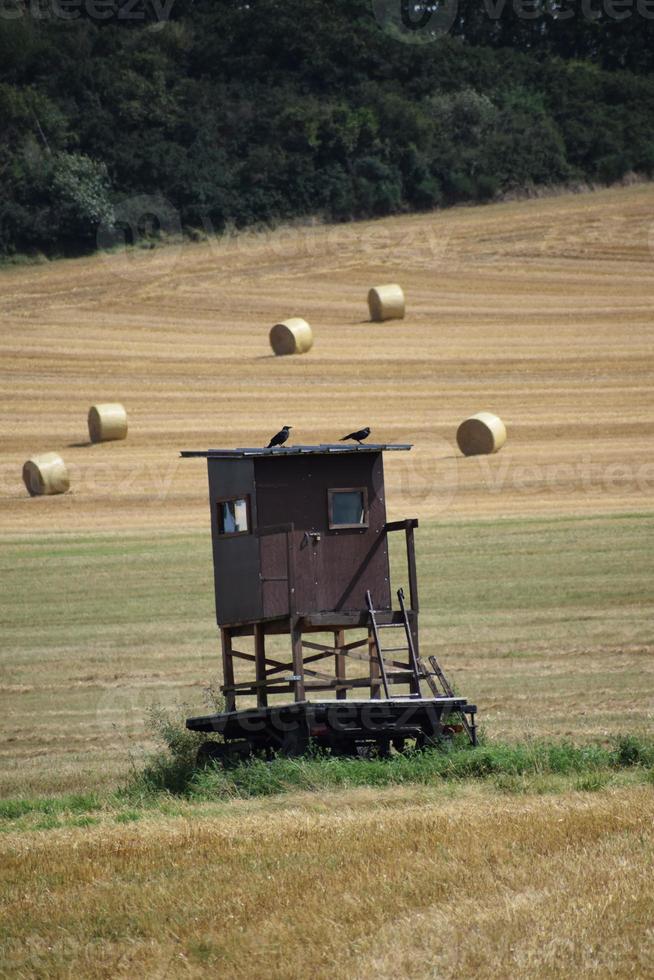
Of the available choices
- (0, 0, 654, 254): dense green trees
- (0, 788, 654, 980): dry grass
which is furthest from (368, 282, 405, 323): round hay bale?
(0, 788, 654, 980): dry grass

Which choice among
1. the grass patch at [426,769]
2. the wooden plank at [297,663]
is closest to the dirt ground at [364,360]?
the wooden plank at [297,663]

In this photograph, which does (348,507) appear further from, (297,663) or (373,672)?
(297,663)

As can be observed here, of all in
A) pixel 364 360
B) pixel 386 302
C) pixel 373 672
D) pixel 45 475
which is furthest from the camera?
pixel 386 302

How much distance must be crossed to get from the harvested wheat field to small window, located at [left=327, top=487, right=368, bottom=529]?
2.61 metres

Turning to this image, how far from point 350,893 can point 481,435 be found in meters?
27.4

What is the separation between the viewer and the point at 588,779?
44.3ft

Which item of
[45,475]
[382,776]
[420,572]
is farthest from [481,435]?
[382,776]

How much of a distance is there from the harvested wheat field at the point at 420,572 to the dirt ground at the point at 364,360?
133mm

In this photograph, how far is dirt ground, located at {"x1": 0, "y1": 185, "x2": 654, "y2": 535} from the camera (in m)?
35.1

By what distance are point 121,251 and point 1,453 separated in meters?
24.7

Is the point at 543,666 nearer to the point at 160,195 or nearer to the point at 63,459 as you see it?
the point at 63,459

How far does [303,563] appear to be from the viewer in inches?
646

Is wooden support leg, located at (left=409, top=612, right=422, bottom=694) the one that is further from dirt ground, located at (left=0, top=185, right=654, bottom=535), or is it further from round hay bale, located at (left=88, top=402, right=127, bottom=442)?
round hay bale, located at (left=88, top=402, right=127, bottom=442)

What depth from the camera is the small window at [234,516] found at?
54.9ft
